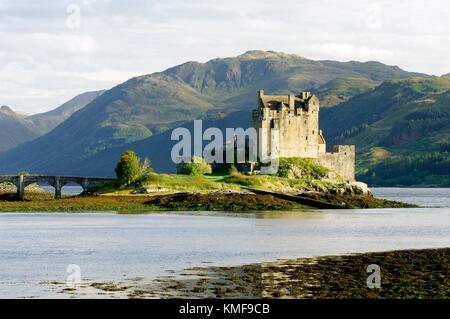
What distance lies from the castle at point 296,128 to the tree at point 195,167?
8725mm

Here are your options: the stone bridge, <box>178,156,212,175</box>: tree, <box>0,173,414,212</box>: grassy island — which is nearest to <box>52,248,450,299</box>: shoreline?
<box>0,173,414,212</box>: grassy island

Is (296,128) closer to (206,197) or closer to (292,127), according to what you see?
(292,127)

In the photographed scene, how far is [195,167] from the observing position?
409ft

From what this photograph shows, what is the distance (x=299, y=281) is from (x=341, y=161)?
10142cm

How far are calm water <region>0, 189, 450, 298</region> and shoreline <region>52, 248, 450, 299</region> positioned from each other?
94.0 inches

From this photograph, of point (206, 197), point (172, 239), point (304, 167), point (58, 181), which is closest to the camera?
point (172, 239)

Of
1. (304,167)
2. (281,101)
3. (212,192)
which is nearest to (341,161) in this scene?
(304,167)

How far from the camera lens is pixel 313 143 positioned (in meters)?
138

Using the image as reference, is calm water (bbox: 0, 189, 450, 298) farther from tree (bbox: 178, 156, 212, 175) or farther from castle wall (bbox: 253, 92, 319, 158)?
castle wall (bbox: 253, 92, 319, 158)

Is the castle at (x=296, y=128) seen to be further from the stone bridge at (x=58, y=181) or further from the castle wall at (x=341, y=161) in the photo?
the stone bridge at (x=58, y=181)

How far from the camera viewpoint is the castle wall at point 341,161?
140m

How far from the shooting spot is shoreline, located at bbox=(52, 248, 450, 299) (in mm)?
37844

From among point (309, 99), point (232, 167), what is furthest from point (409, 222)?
point (309, 99)
